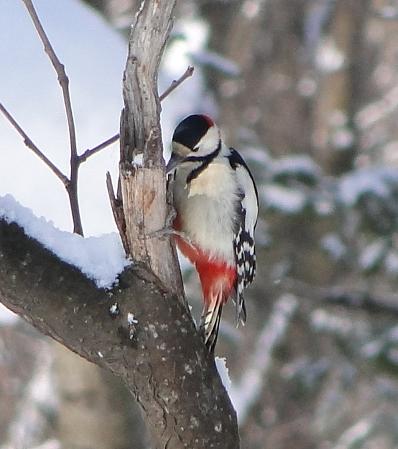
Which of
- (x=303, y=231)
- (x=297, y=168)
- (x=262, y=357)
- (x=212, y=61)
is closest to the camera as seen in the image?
(x=212, y=61)

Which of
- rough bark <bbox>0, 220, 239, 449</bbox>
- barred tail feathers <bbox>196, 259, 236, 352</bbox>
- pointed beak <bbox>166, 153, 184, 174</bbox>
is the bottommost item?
rough bark <bbox>0, 220, 239, 449</bbox>

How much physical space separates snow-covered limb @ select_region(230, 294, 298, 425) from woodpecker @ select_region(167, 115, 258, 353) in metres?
4.71

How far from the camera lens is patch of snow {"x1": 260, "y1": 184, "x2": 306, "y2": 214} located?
5.44 metres

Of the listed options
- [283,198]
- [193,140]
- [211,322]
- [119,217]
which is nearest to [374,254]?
[283,198]

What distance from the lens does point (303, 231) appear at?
752 centimetres

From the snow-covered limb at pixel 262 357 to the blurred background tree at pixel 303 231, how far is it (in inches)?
0.6

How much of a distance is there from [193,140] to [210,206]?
21cm

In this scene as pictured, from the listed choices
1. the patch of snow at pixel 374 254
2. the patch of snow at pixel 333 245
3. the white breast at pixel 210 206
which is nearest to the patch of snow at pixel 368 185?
the patch of snow at pixel 374 254

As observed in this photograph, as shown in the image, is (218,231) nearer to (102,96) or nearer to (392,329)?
(102,96)

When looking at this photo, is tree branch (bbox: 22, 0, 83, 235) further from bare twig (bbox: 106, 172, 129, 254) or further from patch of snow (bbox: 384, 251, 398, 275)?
patch of snow (bbox: 384, 251, 398, 275)

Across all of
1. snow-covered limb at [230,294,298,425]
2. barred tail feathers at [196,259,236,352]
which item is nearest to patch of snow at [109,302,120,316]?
barred tail feathers at [196,259,236,352]

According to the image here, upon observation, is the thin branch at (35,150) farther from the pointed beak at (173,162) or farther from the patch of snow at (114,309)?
the pointed beak at (173,162)

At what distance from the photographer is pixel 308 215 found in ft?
18.3

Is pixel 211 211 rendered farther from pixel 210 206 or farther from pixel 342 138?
pixel 342 138
